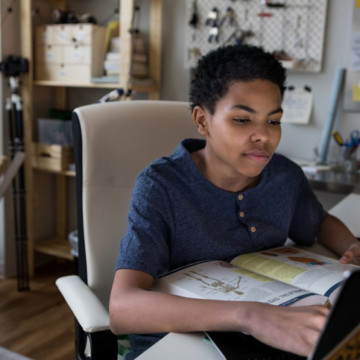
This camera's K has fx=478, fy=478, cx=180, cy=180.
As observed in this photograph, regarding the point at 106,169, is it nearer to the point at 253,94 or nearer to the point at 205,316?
the point at 253,94

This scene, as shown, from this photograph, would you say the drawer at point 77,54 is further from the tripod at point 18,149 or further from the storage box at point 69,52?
the tripod at point 18,149

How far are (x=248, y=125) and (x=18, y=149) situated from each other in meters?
1.97

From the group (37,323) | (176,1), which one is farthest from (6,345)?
(176,1)

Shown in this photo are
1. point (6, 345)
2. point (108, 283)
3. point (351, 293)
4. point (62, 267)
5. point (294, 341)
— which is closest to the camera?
point (351, 293)

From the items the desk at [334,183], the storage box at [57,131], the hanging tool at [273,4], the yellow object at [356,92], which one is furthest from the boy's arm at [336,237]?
the storage box at [57,131]

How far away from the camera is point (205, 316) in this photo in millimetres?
745

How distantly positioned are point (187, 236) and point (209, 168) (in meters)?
0.18

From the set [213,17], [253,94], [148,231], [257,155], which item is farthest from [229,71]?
[213,17]

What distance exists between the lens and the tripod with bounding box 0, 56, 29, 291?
2.62 m

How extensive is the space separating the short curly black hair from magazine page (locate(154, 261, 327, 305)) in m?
0.34

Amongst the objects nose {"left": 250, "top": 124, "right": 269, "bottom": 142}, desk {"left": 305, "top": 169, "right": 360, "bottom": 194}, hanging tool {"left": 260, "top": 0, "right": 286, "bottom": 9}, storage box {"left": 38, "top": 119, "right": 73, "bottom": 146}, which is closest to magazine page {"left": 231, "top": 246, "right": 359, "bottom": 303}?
nose {"left": 250, "top": 124, "right": 269, "bottom": 142}

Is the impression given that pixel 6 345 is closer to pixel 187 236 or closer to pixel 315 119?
pixel 187 236

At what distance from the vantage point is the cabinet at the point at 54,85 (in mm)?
2434

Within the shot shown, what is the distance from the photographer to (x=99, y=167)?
1.17 meters
